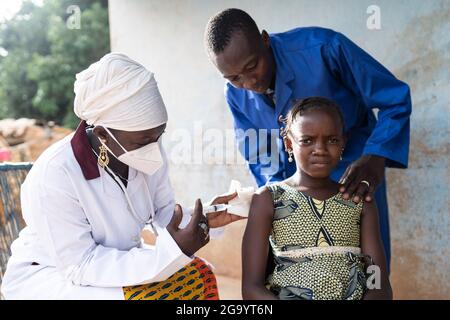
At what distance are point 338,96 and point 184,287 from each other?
3.59 ft

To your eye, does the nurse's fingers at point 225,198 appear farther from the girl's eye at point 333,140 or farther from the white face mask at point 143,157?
the girl's eye at point 333,140

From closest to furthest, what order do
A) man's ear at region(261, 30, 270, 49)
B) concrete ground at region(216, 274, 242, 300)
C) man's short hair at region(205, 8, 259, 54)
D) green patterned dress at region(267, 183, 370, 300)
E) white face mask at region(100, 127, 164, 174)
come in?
green patterned dress at region(267, 183, 370, 300) < white face mask at region(100, 127, 164, 174) < man's short hair at region(205, 8, 259, 54) < man's ear at region(261, 30, 270, 49) < concrete ground at region(216, 274, 242, 300)

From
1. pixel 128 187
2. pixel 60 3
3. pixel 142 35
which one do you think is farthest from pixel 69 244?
pixel 60 3

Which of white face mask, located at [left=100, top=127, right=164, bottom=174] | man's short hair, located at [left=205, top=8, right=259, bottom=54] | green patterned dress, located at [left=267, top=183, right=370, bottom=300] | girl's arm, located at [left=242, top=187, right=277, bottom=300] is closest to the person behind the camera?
green patterned dress, located at [left=267, top=183, right=370, bottom=300]

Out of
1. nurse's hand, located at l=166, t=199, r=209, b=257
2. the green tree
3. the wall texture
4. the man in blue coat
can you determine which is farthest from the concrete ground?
the green tree

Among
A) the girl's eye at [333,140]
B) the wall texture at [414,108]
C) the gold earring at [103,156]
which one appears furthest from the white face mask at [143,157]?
the wall texture at [414,108]

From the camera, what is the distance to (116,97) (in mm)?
2389

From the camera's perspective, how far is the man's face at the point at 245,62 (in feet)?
8.31

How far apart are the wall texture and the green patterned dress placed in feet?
4.47

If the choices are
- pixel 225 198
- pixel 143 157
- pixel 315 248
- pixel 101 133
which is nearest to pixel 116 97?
pixel 101 133

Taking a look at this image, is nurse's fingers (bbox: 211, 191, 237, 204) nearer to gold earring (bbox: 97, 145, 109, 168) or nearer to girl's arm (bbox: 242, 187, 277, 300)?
girl's arm (bbox: 242, 187, 277, 300)

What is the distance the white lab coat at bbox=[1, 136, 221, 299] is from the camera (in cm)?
232

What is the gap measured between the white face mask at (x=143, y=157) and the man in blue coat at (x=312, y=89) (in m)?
0.46

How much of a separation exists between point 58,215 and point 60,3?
17.4m
